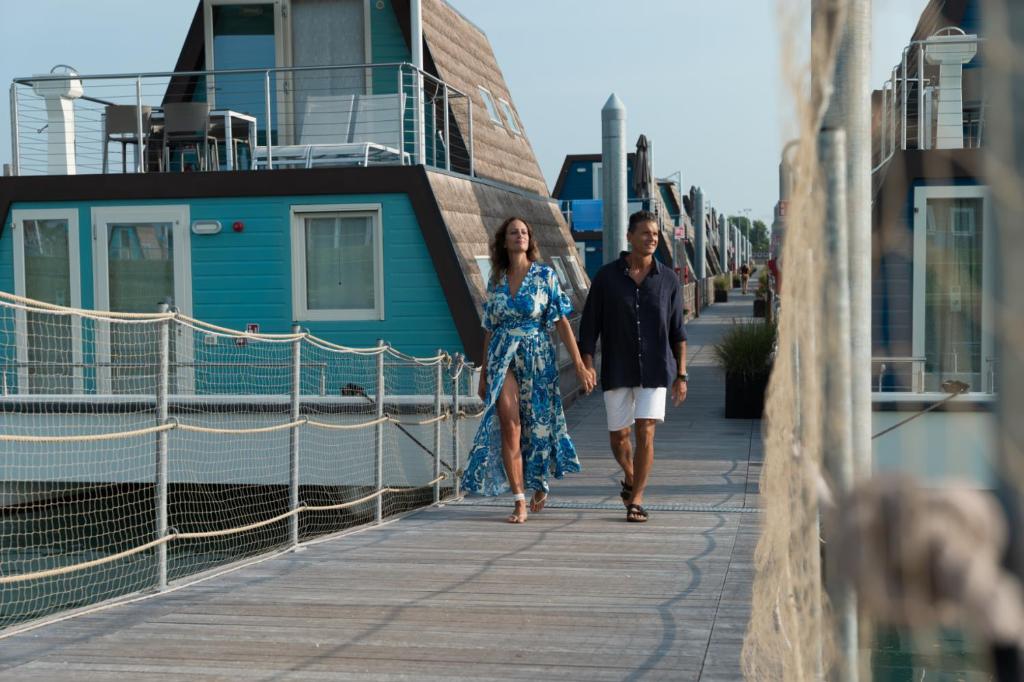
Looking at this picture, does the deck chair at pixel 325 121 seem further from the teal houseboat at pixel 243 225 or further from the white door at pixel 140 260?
the white door at pixel 140 260

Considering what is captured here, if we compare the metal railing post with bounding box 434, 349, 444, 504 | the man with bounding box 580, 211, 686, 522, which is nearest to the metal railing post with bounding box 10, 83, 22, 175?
the metal railing post with bounding box 434, 349, 444, 504

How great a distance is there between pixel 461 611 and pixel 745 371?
8561 millimetres

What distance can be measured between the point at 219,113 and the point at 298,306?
8.45ft

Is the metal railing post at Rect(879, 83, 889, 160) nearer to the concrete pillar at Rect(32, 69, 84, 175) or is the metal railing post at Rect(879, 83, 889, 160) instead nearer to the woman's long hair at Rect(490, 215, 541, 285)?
the woman's long hair at Rect(490, 215, 541, 285)

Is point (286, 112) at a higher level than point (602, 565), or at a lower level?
higher

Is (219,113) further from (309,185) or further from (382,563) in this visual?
(382,563)

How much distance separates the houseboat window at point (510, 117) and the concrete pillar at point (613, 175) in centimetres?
544

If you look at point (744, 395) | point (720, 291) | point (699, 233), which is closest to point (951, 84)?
point (744, 395)

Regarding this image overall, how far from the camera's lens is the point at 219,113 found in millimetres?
14242

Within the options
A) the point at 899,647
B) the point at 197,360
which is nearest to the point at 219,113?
the point at 197,360

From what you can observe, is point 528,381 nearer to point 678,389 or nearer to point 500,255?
point 500,255

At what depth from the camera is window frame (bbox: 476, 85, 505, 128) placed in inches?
734

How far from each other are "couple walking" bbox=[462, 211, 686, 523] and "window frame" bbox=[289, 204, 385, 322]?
5361 mm

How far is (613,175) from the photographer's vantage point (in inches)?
595
